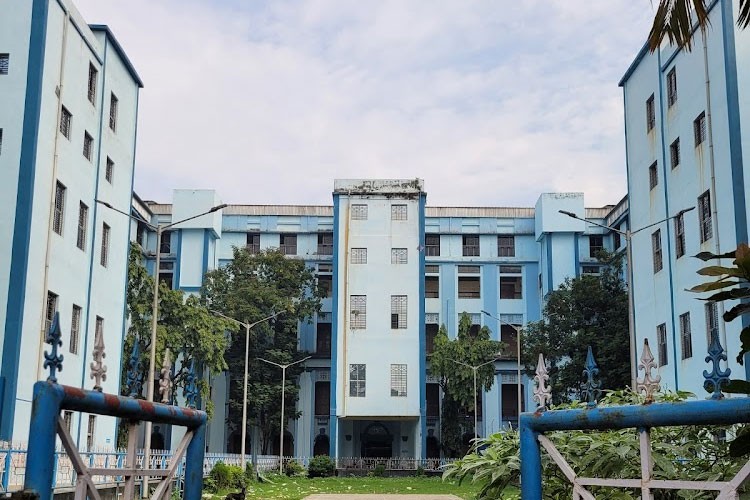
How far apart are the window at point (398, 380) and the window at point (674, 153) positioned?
23510 mm

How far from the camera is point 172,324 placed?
42438mm

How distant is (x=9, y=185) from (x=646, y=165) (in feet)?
70.4

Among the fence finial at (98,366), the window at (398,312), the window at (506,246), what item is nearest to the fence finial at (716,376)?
the fence finial at (98,366)

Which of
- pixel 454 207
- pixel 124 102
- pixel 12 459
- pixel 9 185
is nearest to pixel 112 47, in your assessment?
pixel 124 102

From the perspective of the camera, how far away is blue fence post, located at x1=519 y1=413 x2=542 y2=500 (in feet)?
18.1

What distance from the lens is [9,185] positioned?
82.7 feet

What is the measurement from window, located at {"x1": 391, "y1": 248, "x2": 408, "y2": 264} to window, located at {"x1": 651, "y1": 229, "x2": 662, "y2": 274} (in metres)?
21.1

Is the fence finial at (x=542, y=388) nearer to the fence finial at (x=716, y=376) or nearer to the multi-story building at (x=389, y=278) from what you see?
the fence finial at (x=716, y=376)

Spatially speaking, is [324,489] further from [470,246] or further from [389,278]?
[470,246]

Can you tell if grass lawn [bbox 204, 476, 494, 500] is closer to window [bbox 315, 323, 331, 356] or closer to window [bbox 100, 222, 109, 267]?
window [bbox 100, 222, 109, 267]

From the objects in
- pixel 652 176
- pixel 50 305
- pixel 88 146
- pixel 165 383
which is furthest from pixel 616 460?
pixel 652 176

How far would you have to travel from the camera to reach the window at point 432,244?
199 feet

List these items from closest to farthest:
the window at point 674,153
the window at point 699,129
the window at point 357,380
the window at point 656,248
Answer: the window at point 699,129 < the window at point 674,153 < the window at point 656,248 < the window at point 357,380

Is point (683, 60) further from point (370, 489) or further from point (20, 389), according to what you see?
point (20, 389)
